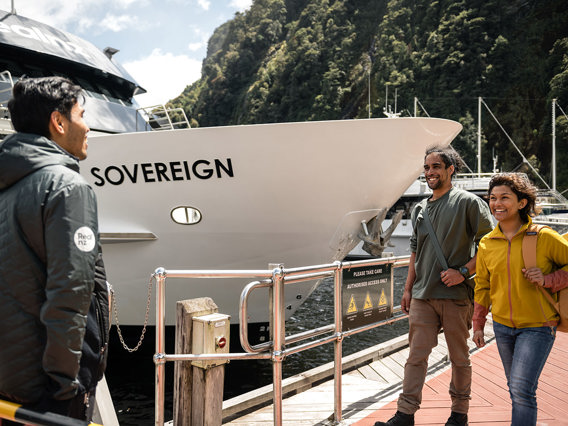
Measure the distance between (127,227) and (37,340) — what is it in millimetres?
4298

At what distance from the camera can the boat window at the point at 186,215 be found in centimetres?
533

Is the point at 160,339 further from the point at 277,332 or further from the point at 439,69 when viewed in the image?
the point at 439,69

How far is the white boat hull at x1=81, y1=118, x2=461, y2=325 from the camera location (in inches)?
198

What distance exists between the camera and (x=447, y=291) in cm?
276

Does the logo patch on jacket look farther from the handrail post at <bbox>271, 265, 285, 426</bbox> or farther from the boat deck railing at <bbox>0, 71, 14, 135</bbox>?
the boat deck railing at <bbox>0, 71, 14, 135</bbox>

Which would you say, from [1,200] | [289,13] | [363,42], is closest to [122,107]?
[1,200]

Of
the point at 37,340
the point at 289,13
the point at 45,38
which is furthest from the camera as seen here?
the point at 289,13

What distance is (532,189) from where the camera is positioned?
7.56 feet

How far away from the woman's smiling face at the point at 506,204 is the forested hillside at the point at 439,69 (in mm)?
35444

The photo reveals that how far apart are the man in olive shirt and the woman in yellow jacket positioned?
345 mm

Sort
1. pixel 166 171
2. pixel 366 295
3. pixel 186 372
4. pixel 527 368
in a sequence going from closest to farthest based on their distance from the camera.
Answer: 1. pixel 527 368
2. pixel 186 372
3. pixel 366 295
4. pixel 166 171

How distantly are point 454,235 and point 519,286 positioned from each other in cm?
61

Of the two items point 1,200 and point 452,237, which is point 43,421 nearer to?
point 1,200

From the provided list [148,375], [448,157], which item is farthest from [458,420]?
[148,375]
